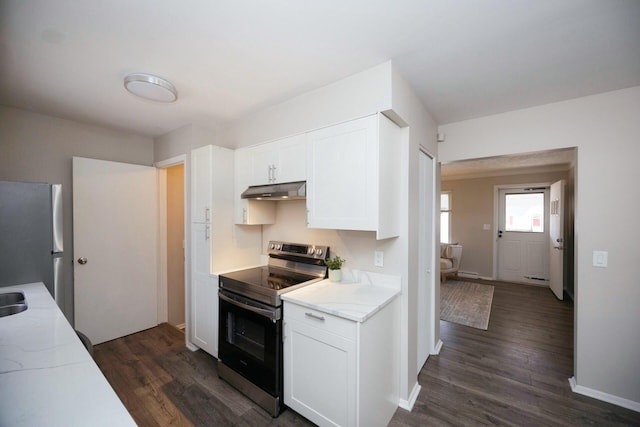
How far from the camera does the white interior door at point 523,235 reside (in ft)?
17.6

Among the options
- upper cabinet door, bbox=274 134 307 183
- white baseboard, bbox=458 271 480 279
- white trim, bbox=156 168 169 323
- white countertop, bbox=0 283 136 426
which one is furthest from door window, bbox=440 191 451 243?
white countertop, bbox=0 283 136 426

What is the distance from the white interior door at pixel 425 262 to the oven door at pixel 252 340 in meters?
1.37

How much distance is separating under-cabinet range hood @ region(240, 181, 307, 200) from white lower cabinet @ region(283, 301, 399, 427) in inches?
33.6

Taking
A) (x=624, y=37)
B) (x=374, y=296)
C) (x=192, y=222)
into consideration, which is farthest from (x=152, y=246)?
(x=624, y=37)

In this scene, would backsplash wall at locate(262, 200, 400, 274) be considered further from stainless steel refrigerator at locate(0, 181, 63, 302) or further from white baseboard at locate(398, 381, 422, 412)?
stainless steel refrigerator at locate(0, 181, 63, 302)

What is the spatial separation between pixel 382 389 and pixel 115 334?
3099mm

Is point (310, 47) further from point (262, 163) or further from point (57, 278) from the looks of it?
point (57, 278)

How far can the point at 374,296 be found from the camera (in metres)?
1.89

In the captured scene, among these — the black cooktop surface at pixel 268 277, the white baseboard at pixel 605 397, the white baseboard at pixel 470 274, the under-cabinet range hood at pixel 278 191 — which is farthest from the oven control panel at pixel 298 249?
the white baseboard at pixel 470 274

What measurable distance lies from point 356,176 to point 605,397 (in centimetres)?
266

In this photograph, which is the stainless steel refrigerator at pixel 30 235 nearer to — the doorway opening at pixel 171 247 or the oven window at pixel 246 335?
the doorway opening at pixel 171 247

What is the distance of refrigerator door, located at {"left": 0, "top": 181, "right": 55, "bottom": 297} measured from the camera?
6.75 feet

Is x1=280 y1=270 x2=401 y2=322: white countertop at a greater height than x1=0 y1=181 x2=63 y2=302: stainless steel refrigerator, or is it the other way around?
x1=0 y1=181 x2=63 y2=302: stainless steel refrigerator

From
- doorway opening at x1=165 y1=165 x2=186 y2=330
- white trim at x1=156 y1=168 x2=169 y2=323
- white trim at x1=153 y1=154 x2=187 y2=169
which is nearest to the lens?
white trim at x1=153 y1=154 x2=187 y2=169
